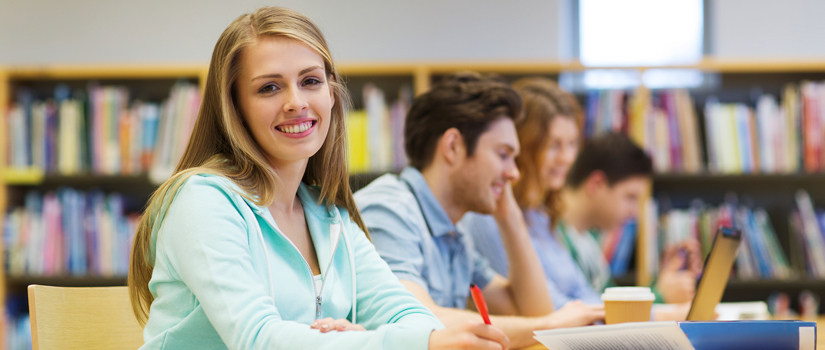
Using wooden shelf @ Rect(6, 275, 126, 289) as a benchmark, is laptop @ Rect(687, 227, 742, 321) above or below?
above

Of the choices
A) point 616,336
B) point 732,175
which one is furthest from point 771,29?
point 616,336

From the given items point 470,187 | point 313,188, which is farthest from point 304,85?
point 470,187

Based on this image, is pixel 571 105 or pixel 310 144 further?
pixel 571 105

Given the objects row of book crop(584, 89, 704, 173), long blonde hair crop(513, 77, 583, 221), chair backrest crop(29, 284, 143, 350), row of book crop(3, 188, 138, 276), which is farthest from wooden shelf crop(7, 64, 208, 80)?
chair backrest crop(29, 284, 143, 350)

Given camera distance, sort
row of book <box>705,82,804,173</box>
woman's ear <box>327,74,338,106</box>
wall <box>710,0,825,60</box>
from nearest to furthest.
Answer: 1. woman's ear <box>327,74,338,106</box>
2. row of book <box>705,82,804,173</box>
3. wall <box>710,0,825,60</box>

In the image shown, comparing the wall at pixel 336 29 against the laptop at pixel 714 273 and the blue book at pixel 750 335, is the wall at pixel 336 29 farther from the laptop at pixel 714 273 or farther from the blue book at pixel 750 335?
the blue book at pixel 750 335

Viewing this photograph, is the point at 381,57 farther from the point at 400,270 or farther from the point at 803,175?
the point at 400,270

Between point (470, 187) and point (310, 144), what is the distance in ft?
2.70

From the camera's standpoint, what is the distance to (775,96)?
392 centimetres

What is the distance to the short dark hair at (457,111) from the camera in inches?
82.0

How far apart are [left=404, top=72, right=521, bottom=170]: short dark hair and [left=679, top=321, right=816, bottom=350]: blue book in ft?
3.55

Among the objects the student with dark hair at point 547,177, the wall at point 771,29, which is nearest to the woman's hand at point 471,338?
the student with dark hair at point 547,177

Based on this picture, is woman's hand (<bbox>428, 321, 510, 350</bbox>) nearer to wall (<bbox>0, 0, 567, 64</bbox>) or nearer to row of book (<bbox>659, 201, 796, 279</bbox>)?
row of book (<bbox>659, 201, 796, 279</bbox>)

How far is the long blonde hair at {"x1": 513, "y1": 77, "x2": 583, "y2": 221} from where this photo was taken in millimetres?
2727
